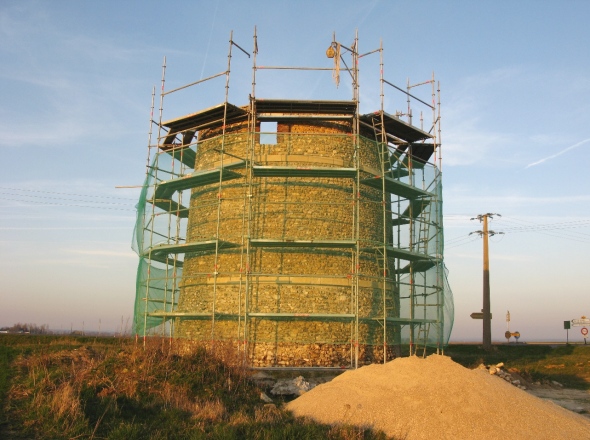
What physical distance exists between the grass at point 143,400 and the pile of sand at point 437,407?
2.07 ft

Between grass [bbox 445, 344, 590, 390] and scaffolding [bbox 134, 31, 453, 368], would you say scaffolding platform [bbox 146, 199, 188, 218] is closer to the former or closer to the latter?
scaffolding [bbox 134, 31, 453, 368]

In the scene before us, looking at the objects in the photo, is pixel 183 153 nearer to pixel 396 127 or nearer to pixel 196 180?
pixel 196 180

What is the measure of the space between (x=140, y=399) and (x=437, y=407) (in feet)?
20.0

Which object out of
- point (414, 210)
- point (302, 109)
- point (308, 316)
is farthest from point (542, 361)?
point (302, 109)

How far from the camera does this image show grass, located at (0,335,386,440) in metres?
10.1

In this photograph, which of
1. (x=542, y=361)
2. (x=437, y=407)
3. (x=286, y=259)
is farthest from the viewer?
(x=542, y=361)

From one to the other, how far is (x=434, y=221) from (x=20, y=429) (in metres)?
16.5

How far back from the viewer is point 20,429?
34.1 feet

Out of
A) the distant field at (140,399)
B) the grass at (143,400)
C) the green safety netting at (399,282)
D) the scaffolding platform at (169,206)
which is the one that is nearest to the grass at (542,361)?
the green safety netting at (399,282)

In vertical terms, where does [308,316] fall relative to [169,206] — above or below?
A: below

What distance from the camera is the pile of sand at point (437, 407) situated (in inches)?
419

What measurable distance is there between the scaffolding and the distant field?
4.41 metres

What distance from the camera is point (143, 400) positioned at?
12.2m

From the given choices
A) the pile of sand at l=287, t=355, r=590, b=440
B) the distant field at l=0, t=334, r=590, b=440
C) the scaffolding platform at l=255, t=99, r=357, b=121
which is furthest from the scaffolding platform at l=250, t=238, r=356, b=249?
the pile of sand at l=287, t=355, r=590, b=440
